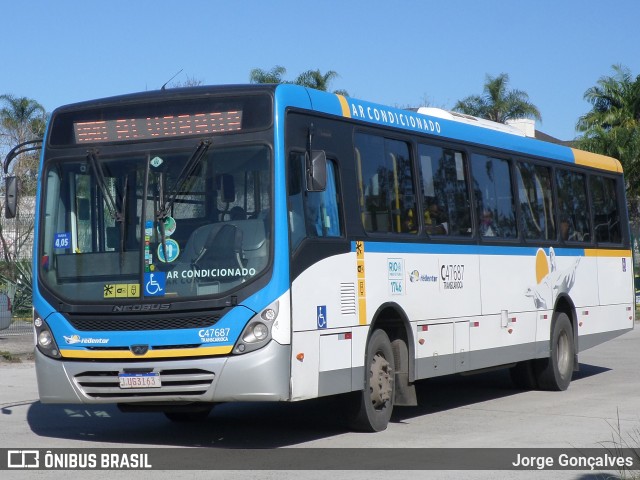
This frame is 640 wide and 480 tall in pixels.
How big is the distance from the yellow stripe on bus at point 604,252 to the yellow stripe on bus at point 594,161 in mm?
1341

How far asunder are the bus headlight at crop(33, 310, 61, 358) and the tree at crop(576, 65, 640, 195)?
38513 millimetres

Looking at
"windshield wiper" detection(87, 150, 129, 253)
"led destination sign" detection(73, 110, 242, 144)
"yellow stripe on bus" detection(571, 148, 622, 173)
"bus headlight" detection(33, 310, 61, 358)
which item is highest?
"yellow stripe on bus" detection(571, 148, 622, 173)

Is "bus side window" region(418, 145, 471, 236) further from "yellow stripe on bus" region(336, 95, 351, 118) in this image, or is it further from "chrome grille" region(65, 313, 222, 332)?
"chrome grille" region(65, 313, 222, 332)

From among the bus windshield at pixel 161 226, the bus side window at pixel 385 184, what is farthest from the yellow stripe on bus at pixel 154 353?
the bus side window at pixel 385 184

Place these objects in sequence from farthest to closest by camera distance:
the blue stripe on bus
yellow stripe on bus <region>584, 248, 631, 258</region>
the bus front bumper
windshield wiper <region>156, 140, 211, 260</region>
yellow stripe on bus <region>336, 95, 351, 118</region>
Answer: yellow stripe on bus <region>584, 248, 631, 258</region>
the blue stripe on bus
yellow stripe on bus <region>336, 95, 351, 118</region>
windshield wiper <region>156, 140, 211, 260</region>
the bus front bumper

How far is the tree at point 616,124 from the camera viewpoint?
152 ft

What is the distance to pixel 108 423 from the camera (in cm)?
1261

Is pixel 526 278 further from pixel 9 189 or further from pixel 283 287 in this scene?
pixel 9 189

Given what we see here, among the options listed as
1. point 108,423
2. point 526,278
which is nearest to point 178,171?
point 108,423

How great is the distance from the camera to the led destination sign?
34.2 ft

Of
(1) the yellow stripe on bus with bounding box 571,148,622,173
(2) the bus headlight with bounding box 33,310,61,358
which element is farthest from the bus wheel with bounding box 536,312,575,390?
(2) the bus headlight with bounding box 33,310,61,358

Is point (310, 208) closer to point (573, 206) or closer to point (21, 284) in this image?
point (573, 206)

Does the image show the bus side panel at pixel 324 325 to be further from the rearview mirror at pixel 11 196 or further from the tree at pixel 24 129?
the tree at pixel 24 129

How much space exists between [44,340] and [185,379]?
1607 millimetres
